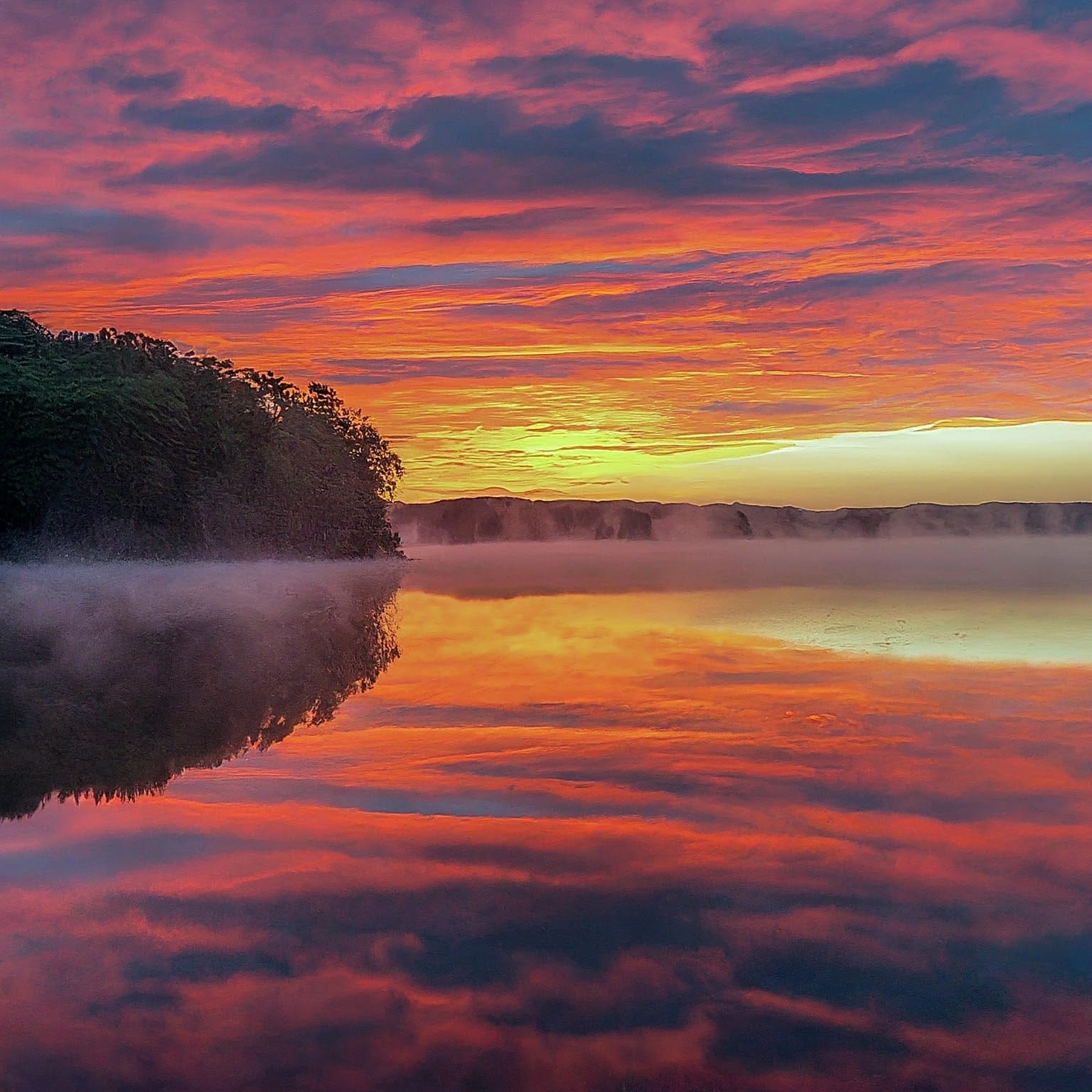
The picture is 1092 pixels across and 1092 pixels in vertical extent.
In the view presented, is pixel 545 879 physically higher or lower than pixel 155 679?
lower

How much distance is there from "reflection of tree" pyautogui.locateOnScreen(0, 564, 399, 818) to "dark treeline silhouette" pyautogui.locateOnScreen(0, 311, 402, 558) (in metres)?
24.8

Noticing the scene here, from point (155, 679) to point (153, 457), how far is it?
165 ft

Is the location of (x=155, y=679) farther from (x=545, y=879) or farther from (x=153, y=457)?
(x=153, y=457)

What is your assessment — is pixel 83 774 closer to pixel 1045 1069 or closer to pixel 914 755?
pixel 914 755

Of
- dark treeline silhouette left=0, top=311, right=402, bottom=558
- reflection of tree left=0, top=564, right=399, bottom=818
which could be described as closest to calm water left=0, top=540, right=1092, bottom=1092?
reflection of tree left=0, top=564, right=399, bottom=818

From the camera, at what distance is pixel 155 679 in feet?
56.1

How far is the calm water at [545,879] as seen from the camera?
17.7 feet

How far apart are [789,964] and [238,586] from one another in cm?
4094

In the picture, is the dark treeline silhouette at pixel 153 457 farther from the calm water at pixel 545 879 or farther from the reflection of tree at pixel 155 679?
the calm water at pixel 545 879

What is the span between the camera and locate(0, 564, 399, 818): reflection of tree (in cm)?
1152

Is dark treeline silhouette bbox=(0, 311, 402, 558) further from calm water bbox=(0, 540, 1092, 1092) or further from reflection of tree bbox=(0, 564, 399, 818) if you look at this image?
calm water bbox=(0, 540, 1092, 1092)

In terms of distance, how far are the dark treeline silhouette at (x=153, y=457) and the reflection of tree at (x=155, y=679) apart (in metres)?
24.8

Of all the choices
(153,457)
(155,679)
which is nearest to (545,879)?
(155,679)

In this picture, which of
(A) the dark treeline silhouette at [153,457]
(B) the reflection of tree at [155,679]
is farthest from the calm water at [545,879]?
(A) the dark treeline silhouette at [153,457]
